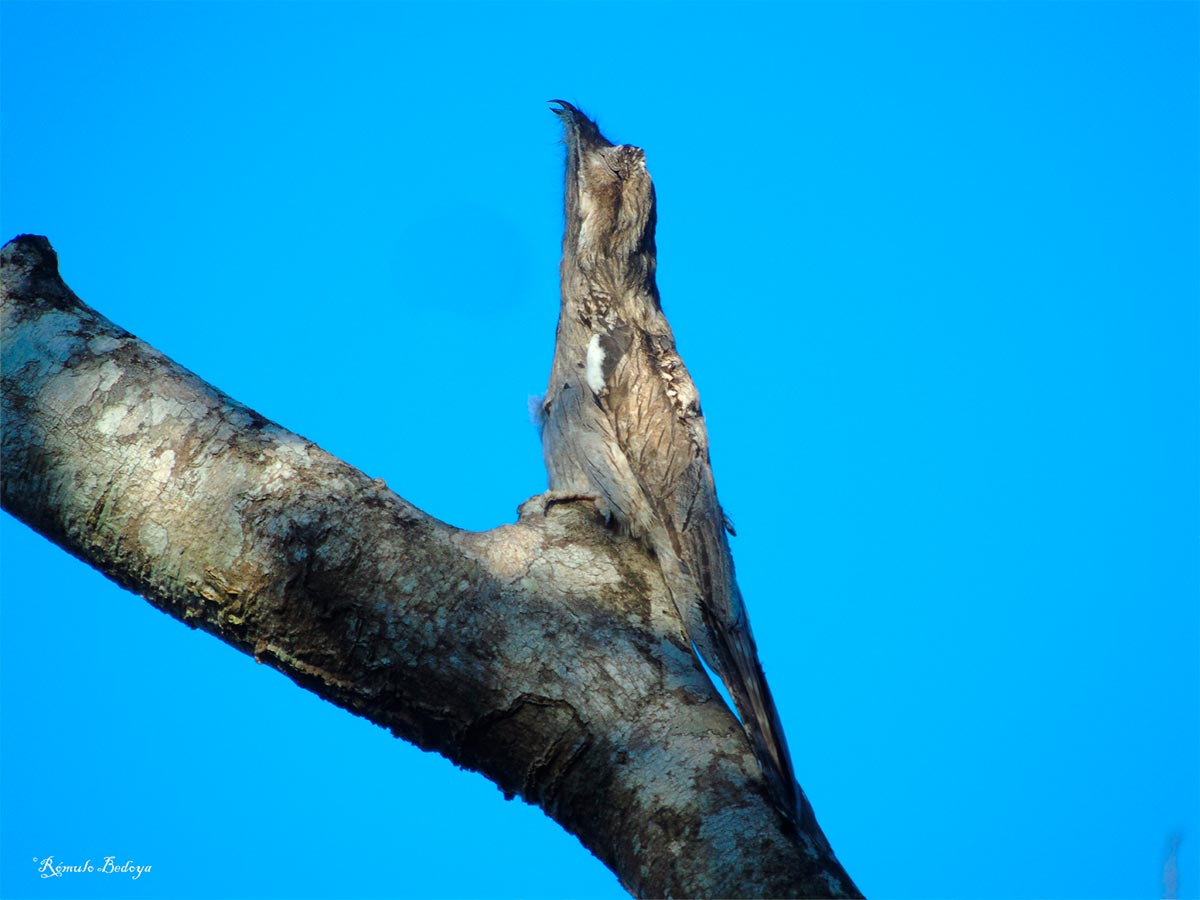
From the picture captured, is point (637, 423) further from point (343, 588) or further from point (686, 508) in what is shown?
point (343, 588)

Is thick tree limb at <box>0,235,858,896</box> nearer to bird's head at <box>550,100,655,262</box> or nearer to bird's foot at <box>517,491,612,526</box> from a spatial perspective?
bird's foot at <box>517,491,612,526</box>

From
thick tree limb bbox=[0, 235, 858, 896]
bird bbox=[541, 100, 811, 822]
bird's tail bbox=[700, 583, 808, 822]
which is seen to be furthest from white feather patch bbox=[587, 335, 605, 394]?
thick tree limb bbox=[0, 235, 858, 896]

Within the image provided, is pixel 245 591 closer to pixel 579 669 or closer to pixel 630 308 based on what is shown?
pixel 579 669

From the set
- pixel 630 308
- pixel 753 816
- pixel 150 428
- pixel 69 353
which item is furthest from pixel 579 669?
pixel 630 308

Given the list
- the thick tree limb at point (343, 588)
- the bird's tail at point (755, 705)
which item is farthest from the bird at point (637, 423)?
the thick tree limb at point (343, 588)

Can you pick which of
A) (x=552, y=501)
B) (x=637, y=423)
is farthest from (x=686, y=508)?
(x=552, y=501)

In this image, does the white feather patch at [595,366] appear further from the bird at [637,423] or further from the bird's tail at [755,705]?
the bird's tail at [755,705]
